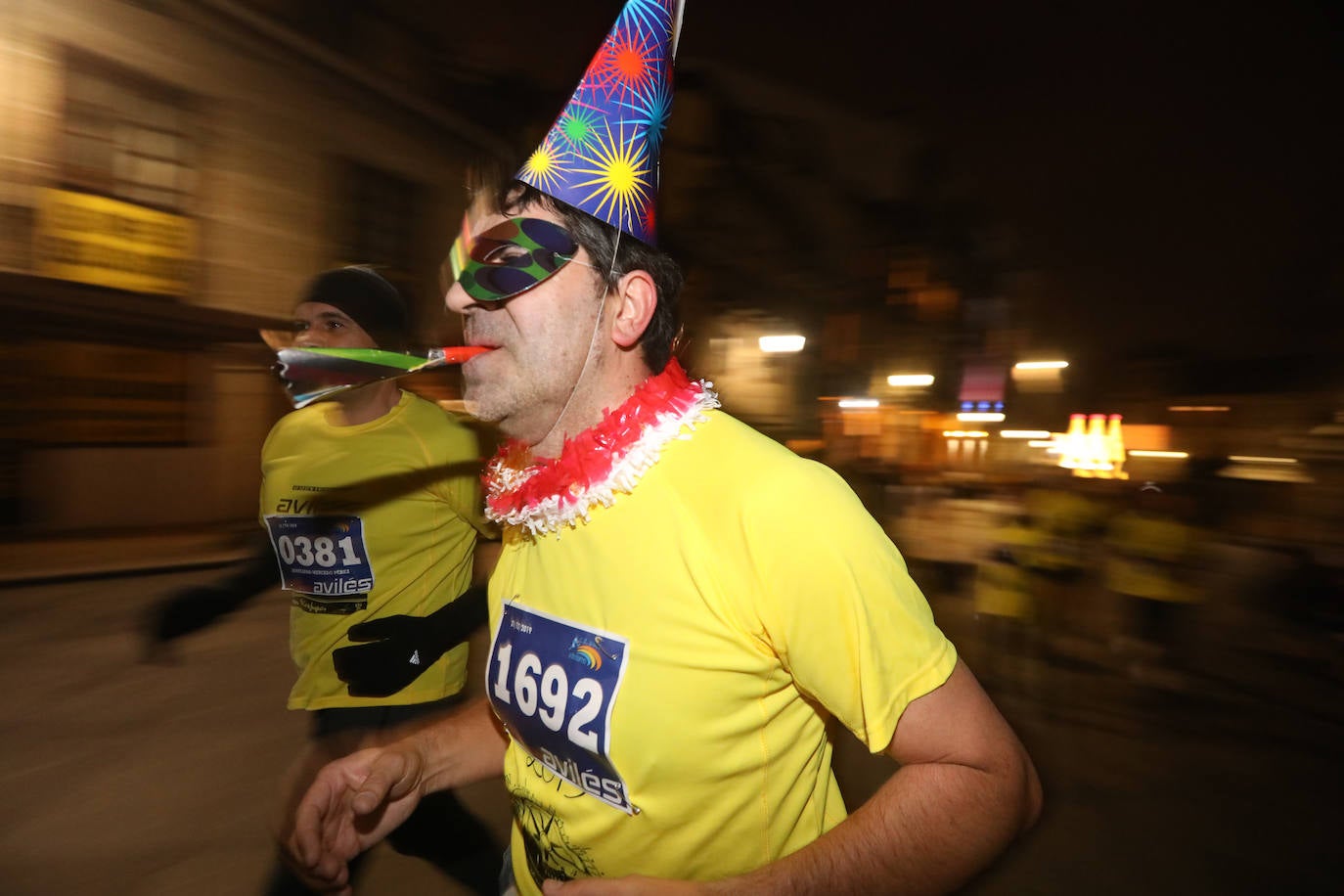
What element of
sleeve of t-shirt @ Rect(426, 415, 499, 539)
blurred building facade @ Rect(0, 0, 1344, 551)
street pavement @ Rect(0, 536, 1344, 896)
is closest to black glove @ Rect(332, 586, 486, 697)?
sleeve of t-shirt @ Rect(426, 415, 499, 539)

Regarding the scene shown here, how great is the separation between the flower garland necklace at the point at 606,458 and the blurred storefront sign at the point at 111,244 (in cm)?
1198

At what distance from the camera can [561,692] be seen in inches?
57.9

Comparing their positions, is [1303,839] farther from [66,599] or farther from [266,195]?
[266,195]

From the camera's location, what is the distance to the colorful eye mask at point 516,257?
1.62 m

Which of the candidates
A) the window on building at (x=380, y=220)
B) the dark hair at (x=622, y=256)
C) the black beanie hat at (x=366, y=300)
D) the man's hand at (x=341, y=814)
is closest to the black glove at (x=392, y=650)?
the man's hand at (x=341, y=814)

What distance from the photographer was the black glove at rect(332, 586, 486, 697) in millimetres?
2572

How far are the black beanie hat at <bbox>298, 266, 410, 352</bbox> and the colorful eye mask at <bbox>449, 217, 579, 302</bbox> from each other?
1378 mm

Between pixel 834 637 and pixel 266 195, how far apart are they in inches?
528

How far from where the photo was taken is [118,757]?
16.7 feet

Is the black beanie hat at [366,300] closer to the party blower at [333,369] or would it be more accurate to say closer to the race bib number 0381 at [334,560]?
the race bib number 0381 at [334,560]

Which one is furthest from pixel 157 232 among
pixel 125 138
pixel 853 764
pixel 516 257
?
pixel 516 257

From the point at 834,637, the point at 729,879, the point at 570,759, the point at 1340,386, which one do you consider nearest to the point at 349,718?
the point at 570,759

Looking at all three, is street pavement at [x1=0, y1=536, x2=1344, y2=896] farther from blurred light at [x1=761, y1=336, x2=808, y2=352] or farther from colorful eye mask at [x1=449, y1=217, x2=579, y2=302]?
blurred light at [x1=761, y1=336, x2=808, y2=352]

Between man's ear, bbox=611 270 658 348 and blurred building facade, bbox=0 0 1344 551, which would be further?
blurred building facade, bbox=0 0 1344 551
